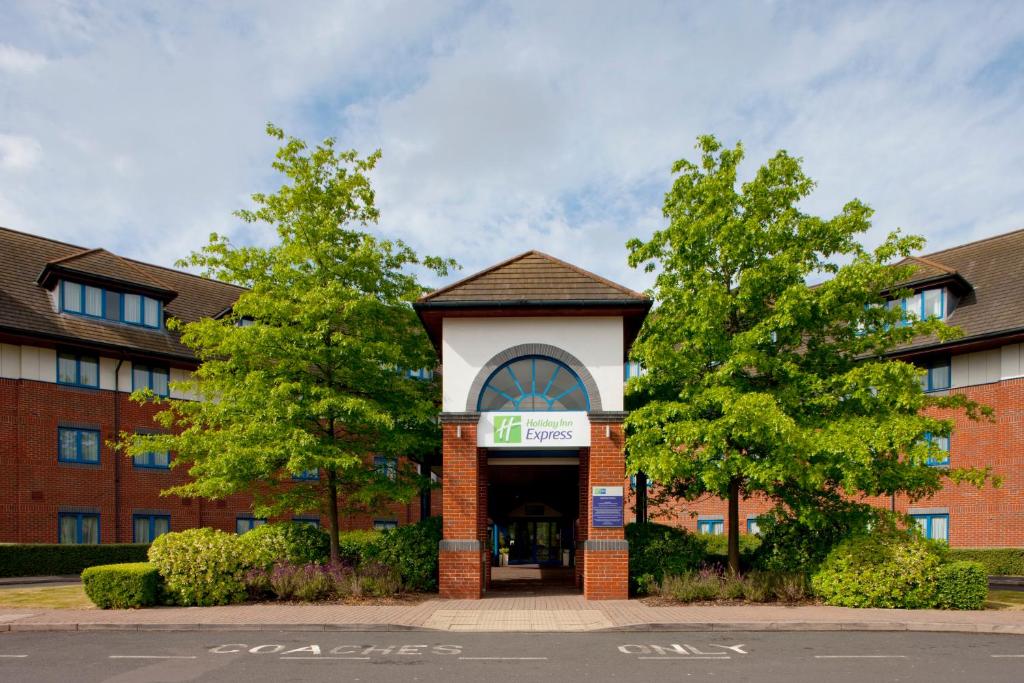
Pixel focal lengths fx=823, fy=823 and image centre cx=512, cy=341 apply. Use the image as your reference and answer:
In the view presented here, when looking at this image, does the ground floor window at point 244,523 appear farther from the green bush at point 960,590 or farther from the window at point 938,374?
the window at point 938,374

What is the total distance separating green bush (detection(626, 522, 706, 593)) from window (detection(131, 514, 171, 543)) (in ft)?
63.2

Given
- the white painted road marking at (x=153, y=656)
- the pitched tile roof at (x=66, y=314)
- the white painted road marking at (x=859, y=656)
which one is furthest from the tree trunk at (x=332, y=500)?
the pitched tile roof at (x=66, y=314)

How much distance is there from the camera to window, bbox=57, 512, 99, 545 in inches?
1070

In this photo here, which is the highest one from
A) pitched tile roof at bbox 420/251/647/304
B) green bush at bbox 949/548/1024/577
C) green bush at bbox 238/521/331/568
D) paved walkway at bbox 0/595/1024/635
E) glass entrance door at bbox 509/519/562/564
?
pitched tile roof at bbox 420/251/647/304

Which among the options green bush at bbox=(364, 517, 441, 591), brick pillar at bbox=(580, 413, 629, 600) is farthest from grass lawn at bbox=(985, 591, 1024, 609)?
green bush at bbox=(364, 517, 441, 591)

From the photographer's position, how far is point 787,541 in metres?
18.5

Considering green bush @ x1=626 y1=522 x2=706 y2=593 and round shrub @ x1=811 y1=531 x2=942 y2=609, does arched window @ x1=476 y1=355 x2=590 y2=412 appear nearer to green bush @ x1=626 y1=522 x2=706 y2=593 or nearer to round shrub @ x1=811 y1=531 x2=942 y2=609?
green bush @ x1=626 y1=522 x2=706 y2=593

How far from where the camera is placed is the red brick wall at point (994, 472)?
2659cm

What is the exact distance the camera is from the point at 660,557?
60.2ft

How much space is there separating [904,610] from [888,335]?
5.89 metres

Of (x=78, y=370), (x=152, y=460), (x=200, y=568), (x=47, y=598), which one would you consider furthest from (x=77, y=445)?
(x=200, y=568)

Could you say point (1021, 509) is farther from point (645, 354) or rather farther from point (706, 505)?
point (645, 354)

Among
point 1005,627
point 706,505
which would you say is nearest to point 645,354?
A: point 1005,627

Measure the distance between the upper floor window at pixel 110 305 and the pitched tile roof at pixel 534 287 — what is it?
17.0 m
